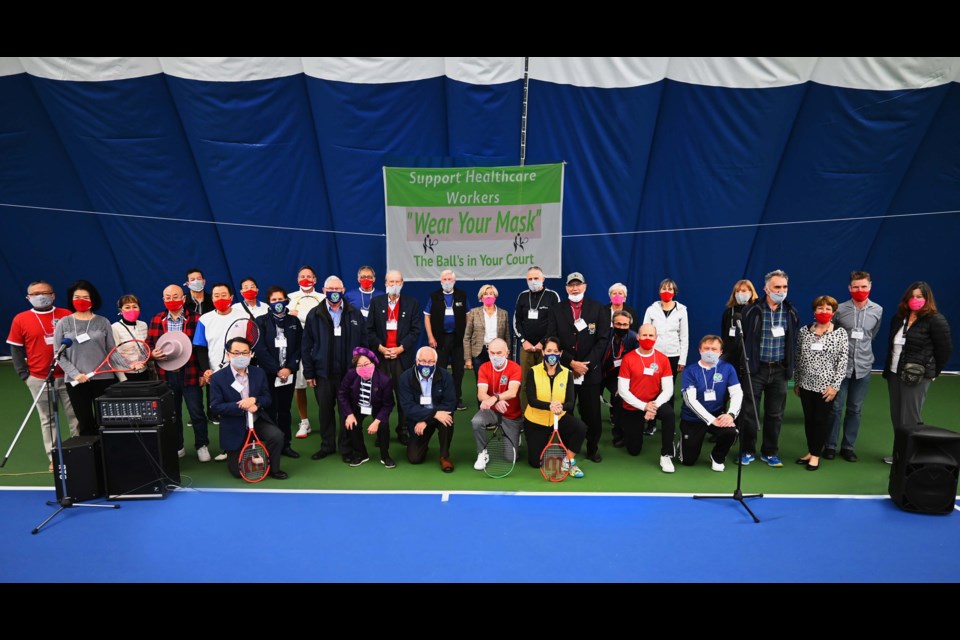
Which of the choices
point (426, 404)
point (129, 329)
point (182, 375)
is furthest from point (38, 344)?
point (426, 404)

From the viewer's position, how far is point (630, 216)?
Answer: 9.27m

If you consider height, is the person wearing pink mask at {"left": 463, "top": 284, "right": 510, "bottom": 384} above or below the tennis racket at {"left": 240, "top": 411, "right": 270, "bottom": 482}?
above

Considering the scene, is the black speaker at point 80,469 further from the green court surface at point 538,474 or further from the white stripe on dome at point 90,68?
the white stripe on dome at point 90,68

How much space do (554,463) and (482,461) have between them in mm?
766

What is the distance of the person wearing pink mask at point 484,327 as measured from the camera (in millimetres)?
7199

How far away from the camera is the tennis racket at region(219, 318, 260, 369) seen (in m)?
5.89

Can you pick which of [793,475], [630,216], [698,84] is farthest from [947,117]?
[793,475]

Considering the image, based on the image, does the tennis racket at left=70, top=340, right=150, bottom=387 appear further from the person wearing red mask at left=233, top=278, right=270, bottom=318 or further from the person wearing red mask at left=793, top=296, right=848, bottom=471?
the person wearing red mask at left=793, top=296, right=848, bottom=471

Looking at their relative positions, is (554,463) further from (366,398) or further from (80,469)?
(80,469)

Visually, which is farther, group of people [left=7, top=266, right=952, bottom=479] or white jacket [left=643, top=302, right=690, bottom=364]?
white jacket [left=643, top=302, right=690, bottom=364]

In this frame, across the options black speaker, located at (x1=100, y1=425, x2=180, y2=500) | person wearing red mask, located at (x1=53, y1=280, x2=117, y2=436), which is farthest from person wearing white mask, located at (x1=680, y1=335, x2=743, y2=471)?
person wearing red mask, located at (x1=53, y1=280, x2=117, y2=436)

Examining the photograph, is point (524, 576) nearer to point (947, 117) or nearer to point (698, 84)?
point (698, 84)

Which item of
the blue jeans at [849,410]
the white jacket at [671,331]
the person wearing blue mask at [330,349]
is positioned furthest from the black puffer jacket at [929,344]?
the person wearing blue mask at [330,349]

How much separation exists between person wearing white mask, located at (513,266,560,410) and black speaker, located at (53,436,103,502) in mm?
4346
